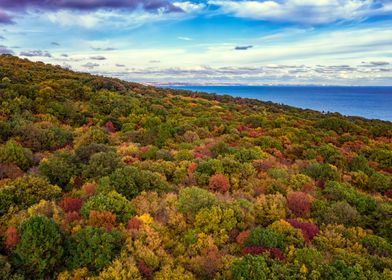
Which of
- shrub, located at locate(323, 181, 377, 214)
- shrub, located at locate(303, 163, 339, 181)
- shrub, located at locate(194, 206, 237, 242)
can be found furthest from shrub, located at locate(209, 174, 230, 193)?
shrub, located at locate(303, 163, 339, 181)

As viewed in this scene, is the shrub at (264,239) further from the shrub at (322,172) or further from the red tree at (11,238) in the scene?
the shrub at (322,172)

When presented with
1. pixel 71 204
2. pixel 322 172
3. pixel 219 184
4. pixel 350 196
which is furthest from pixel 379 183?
pixel 71 204

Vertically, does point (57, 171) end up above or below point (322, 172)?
above

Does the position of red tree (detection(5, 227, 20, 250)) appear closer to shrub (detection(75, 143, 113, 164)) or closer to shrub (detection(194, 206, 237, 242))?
shrub (detection(194, 206, 237, 242))

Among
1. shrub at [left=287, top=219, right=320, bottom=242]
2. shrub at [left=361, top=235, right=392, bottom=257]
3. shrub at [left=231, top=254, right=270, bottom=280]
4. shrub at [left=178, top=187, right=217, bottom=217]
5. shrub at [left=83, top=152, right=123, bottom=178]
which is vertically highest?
shrub at [left=83, top=152, right=123, bottom=178]

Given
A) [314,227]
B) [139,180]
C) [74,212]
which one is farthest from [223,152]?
[74,212]

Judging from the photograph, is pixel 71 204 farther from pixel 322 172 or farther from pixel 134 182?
pixel 322 172
